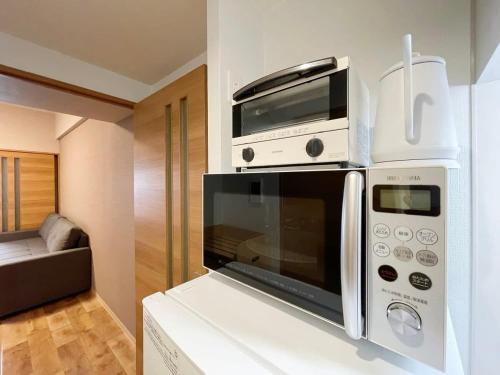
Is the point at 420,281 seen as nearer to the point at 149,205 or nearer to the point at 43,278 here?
the point at 149,205

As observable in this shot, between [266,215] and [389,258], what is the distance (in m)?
0.26

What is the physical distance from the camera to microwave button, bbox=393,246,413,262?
298mm

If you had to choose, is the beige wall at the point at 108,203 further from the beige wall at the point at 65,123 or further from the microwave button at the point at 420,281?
the microwave button at the point at 420,281

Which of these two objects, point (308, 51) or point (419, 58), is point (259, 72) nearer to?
point (308, 51)

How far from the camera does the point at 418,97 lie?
37 cm

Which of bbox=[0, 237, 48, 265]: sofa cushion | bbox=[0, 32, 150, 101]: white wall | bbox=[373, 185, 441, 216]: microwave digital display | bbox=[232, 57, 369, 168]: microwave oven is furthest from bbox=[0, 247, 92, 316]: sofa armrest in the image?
bbox=[373, 185, 441, 216]: microwave digital display

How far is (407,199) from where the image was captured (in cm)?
30

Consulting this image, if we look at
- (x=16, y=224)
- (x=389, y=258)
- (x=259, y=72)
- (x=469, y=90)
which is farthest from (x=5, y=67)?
(x=16, y=224)

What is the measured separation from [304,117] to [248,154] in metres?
0.18

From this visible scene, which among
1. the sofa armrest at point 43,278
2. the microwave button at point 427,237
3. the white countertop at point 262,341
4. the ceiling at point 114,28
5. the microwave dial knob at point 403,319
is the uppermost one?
the ceiling at point 114,28

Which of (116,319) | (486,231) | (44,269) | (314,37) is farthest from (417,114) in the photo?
(44,269)

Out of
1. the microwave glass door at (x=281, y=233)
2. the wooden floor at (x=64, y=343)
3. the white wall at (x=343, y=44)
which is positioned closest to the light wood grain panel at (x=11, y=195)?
the wooden floor at (x=64, y=343)

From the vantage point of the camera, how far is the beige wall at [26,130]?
2744 mm

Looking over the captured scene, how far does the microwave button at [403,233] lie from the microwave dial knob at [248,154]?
37 centimetres
